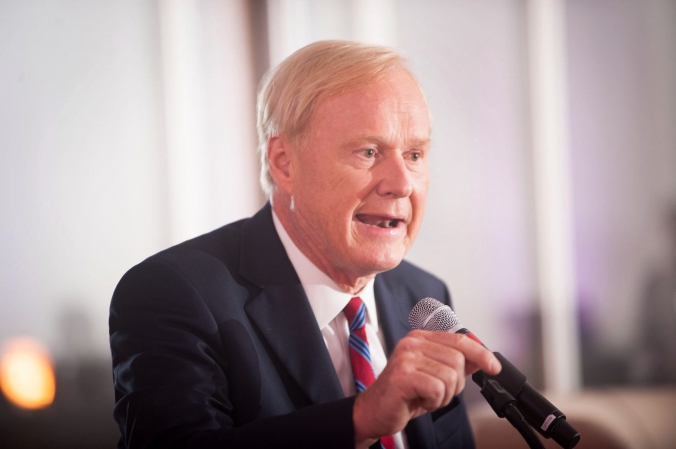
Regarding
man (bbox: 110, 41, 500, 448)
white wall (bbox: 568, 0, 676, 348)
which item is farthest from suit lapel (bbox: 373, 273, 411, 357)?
white wall (bbox: 568, 0, 676, 348)

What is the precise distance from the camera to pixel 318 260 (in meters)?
1.56

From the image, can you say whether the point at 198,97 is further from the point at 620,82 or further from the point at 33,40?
the point at 620,82

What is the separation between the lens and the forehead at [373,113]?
4.63 ft

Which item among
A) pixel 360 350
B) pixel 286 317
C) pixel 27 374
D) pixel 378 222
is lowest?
pixel 27 374

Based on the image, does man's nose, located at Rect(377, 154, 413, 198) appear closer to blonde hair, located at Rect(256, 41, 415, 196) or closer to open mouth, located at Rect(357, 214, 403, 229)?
open mouth, located at Rect(357, 214, 403, 229)

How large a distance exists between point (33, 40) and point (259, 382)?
220 cm

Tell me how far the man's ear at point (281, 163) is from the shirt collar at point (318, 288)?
0.48 feet

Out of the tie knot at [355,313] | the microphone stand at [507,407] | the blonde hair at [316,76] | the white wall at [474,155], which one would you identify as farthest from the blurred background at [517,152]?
the microphone stand at [507,407]

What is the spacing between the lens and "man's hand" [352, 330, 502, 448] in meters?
0.96

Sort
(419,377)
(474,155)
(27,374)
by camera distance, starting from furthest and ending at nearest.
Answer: (474,155)
(27,374)
(419,377)

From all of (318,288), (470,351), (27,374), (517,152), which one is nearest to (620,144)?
(517,152)

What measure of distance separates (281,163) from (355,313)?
0.50m

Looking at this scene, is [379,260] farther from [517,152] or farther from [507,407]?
[517,152]

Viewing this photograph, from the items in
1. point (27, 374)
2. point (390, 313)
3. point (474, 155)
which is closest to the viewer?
point (390, 313)
